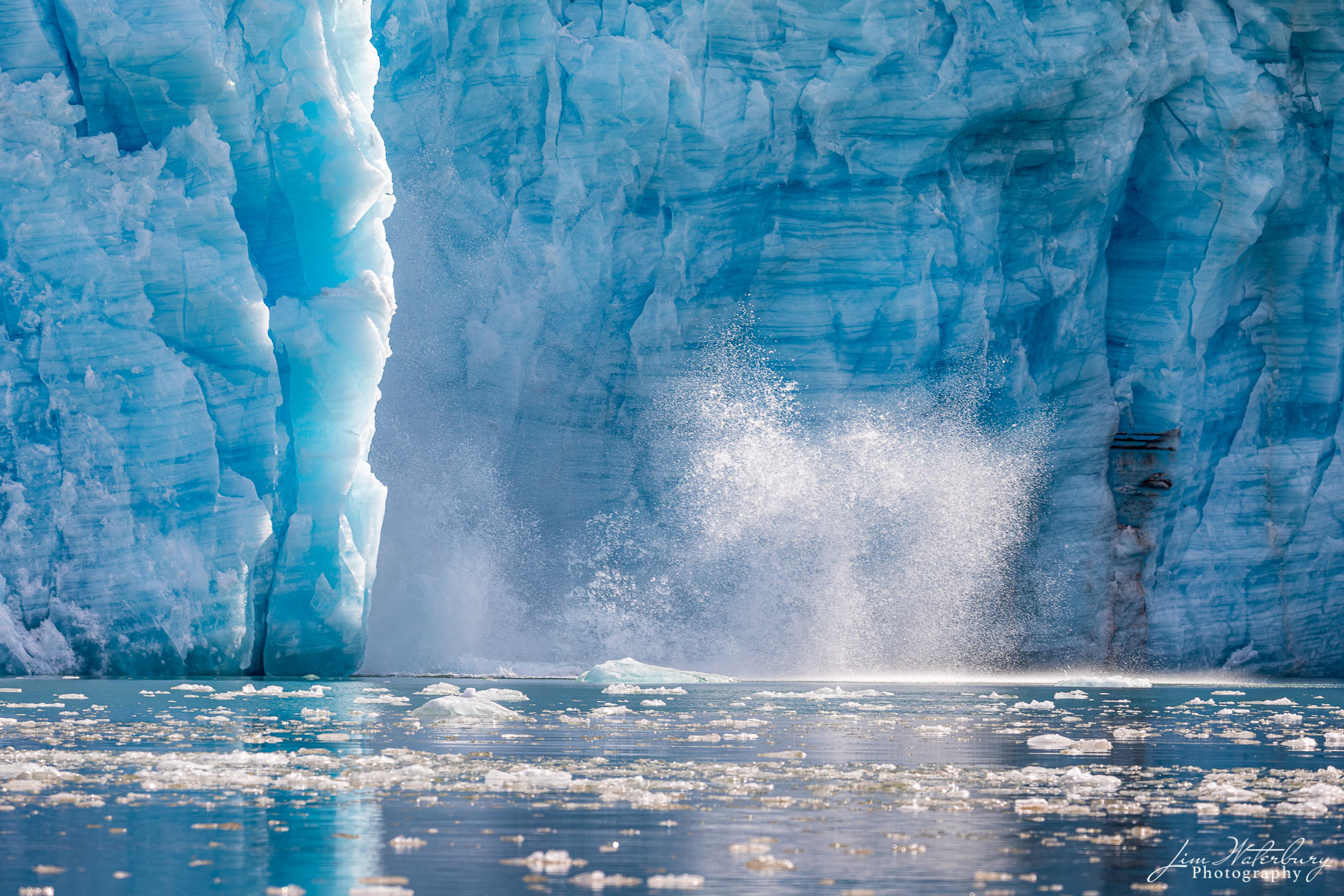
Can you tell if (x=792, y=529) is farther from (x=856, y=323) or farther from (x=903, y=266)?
(x=903, y=266)

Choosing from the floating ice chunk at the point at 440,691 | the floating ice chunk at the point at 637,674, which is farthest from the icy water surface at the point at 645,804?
the floating ice chunk at the point at 637,674

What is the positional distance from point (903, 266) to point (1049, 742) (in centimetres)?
1159

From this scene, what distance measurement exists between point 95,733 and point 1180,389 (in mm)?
15739

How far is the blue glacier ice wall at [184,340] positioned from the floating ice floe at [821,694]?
550cm

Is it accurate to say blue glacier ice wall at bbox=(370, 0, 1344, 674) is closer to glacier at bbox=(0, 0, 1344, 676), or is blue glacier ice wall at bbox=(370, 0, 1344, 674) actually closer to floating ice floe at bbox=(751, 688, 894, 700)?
glacier at bbox=(0, 0, 1344, 676)

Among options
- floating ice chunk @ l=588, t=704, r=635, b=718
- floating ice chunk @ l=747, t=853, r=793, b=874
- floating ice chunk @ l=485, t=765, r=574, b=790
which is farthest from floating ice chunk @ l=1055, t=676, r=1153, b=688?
floating ice chunk @ l=747, t=853, r=793, b=874

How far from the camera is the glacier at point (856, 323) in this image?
62.0 feet

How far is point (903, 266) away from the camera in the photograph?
1912cm

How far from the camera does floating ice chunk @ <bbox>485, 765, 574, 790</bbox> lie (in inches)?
236

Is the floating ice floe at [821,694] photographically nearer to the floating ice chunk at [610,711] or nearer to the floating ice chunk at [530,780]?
the floating ice chunk at [610,711]

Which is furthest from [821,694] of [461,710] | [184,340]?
[184,340]

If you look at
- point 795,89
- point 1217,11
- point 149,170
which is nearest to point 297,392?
point 149,170

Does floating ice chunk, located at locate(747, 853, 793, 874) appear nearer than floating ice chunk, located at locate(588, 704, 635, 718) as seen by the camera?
Yes

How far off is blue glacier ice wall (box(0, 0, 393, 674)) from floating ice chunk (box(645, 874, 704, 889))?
12483 mm
